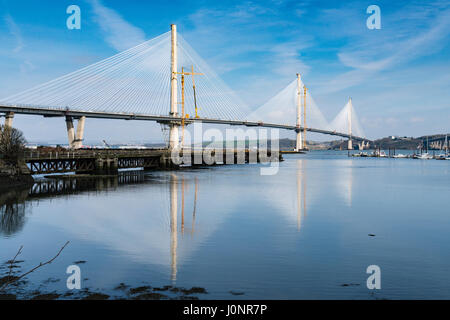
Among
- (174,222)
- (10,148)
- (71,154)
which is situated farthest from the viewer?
(71,154)

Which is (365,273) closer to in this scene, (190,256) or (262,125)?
(190,256)

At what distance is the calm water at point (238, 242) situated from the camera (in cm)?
1141

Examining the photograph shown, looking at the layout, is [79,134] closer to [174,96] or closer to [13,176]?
[174,96]

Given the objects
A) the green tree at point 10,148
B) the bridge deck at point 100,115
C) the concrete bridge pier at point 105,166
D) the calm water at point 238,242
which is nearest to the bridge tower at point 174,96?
the bridge deck at point 100,115

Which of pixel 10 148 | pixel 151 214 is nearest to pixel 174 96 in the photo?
pixel 10 148

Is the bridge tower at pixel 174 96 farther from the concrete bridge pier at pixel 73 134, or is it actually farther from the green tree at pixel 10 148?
the green tree at pixel 10 148

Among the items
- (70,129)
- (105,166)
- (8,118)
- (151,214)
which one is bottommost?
(151,214)

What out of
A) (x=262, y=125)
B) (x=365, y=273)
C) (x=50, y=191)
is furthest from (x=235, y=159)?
(x=365, y=273)

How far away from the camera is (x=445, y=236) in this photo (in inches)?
731

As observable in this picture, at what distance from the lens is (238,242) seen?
16828 mm

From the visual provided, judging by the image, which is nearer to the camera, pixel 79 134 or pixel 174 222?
pixel 174 222

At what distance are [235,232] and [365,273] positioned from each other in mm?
7872

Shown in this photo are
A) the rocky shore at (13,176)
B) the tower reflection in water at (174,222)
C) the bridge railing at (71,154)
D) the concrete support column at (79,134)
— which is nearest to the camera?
the tower reflection in water at (174,222)

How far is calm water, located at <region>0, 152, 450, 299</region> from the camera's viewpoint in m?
11.4
